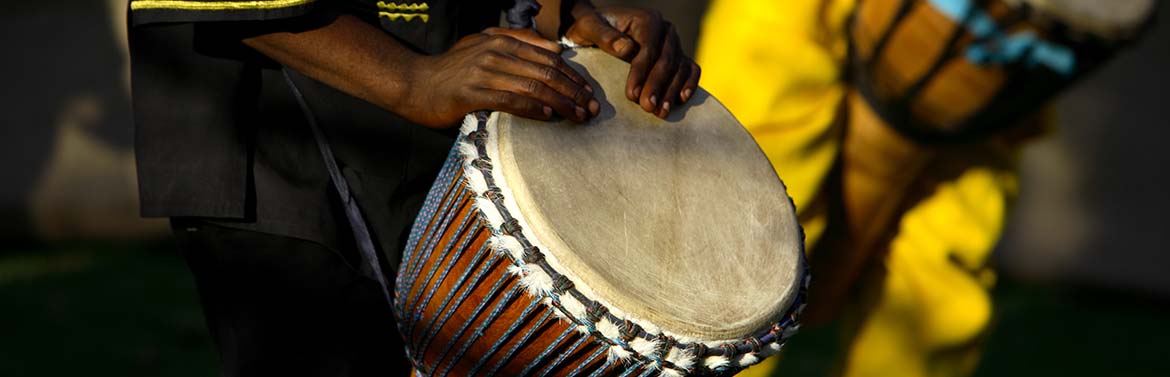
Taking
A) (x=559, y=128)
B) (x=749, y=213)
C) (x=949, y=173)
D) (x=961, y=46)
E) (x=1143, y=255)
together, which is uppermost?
(x=559, y=128)

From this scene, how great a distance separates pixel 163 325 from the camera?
3.90 m

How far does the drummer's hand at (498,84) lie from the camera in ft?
5.61

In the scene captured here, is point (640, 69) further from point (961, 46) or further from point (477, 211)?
point (961, 46)

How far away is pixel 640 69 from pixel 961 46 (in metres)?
1.00

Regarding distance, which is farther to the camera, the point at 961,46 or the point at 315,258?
the point at 961,46

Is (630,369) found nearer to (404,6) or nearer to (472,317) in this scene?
(472,317)

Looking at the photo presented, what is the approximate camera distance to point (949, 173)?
2938 mm

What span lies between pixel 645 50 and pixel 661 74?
0.04m

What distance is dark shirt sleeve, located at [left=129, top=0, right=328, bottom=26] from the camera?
1700 mm

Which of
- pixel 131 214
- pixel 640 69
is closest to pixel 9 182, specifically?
pixel 131 214

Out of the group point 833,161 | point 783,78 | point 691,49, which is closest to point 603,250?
point 783,78

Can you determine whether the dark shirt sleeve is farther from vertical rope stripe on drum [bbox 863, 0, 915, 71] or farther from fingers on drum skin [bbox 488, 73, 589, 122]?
vertical rope stripe on drum [bbox 863, 0, 915, 71]

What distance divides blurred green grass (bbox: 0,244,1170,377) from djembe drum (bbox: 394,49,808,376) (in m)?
1.89

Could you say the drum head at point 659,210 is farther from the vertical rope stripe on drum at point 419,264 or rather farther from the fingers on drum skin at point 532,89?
the vertical rope stripe on drum at point 419,264
